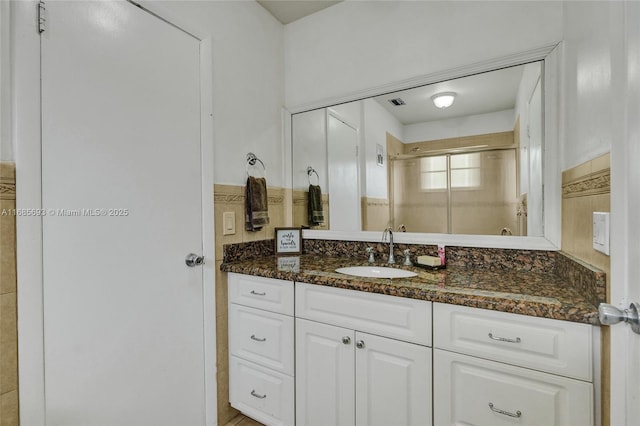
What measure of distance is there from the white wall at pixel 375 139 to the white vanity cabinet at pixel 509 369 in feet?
3.01

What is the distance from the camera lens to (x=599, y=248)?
862mm

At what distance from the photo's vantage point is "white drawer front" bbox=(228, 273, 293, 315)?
145cm

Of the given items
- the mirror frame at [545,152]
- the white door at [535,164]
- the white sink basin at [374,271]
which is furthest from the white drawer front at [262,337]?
the white door at [535,164]

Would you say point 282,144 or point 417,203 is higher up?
point 282,144

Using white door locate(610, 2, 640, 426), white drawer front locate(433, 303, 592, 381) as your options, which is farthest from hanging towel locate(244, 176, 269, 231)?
white door locate(610, 2, 640, 426)

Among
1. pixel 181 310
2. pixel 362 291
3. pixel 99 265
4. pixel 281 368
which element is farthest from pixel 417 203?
pixel 99 265

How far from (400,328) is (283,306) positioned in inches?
22.1

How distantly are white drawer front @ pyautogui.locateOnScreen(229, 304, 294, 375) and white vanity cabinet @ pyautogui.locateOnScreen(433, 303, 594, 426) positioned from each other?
675 millimetres

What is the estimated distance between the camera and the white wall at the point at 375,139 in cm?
181

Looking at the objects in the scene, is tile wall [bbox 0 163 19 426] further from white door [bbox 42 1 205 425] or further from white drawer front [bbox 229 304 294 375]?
white drawer front [bbox 229 304 294 375]

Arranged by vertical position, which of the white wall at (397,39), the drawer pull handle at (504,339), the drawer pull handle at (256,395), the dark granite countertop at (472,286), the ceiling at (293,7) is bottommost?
the drawer pull handle at (256,395)

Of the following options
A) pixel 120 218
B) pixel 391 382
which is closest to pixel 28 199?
pixel 120 218

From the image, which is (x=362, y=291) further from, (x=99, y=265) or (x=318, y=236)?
(x=99, y=265)

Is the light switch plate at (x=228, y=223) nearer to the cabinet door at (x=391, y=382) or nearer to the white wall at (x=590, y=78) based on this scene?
the cabinet door at (x=391, y=382)
